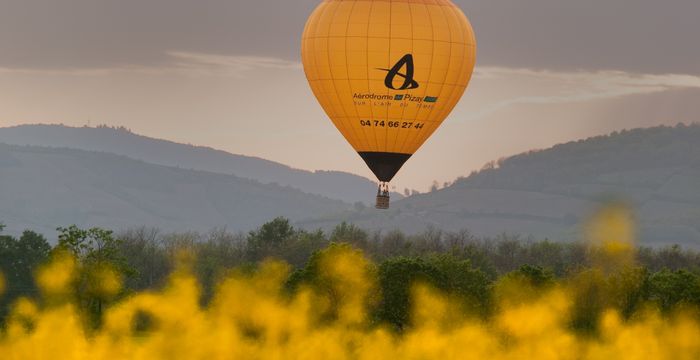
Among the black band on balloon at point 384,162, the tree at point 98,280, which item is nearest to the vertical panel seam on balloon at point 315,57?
the black band on balloon at point 384,162

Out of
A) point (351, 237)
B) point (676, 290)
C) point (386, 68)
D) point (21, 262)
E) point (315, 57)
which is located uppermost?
point (315, 57)

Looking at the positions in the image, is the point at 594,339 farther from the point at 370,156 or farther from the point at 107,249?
the point at 107,249

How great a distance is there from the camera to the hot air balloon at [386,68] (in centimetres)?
6762

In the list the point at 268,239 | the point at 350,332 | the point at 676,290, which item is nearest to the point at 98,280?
the point at 350,332

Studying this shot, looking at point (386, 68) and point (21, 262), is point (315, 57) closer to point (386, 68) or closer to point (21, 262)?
point (386, 68)

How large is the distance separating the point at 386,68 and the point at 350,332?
13.5 metres

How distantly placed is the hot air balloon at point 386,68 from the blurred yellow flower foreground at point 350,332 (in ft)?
27.4

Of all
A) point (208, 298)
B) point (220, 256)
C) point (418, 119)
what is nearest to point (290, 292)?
point (418, 119)

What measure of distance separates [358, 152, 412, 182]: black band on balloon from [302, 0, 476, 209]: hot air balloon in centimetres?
5

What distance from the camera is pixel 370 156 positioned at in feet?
229

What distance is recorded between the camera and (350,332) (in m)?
72.2

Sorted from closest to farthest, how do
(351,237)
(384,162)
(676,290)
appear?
(384,162)
(676,290)
(351,237)

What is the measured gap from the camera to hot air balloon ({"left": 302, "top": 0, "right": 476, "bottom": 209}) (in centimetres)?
6762

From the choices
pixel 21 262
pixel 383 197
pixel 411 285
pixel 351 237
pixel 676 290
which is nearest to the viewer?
pixel 383 197
